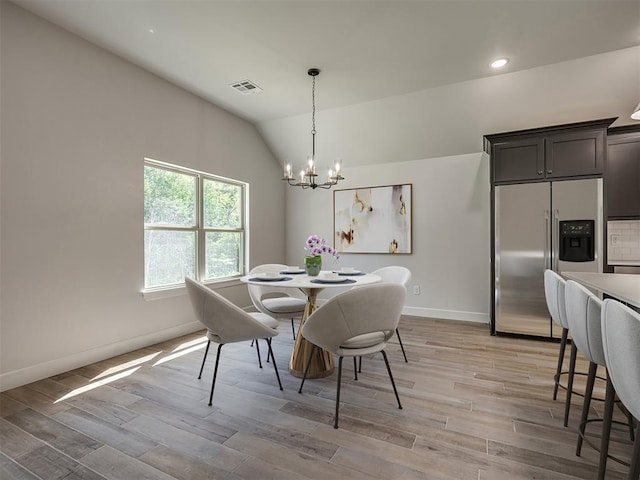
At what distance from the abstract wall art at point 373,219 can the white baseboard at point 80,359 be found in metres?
2.64

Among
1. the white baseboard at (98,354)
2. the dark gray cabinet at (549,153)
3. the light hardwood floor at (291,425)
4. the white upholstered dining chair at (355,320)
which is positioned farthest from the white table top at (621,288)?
the white baseboard at (98,354)

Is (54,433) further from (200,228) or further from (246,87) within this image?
Answer: (246,87)

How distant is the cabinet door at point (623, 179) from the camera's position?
11.6ft

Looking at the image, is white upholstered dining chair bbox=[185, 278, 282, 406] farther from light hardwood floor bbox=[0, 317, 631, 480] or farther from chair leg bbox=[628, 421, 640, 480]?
chair leg bbox=[628, 421, 640, 480]

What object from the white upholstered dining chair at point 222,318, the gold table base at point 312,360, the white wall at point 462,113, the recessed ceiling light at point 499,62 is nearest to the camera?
the white upholstered dining chair at point 222,318

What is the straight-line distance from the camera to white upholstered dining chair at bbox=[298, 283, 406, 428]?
75.4 inches

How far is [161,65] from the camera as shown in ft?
10.7

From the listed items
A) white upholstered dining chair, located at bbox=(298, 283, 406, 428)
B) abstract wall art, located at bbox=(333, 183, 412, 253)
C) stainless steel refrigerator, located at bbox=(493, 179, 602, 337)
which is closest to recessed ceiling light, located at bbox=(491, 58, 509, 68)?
stainless steel refrigerator, located at bbox=(493, 179, 602, 337)

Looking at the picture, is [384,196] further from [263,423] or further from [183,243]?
[263,423]

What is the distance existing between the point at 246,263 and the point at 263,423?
3.05 m

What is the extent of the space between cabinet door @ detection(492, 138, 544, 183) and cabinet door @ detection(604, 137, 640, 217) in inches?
31.2

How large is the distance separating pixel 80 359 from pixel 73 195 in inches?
55.5

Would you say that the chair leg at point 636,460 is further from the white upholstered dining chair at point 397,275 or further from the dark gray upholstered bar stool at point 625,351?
the white upholstered dining chair at point 397,275

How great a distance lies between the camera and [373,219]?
4.95 metres
